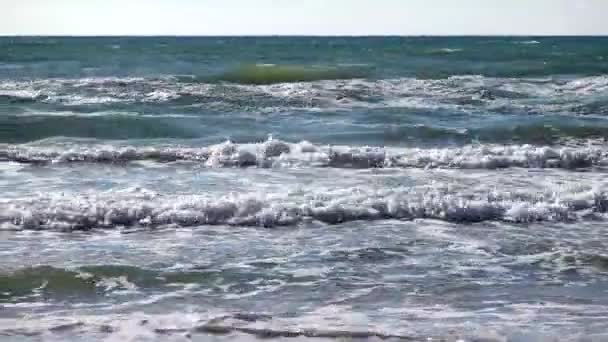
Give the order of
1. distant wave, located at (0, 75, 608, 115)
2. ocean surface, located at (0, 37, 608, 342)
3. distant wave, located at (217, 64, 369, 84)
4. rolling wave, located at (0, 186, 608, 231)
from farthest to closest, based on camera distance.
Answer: distant wave, located at (217, 64, 369, 84) → distant wave, located at (0, 75, 608, 115) → rolling wave, located at (0, 186, 608, 231) → ocean surface, located at (0, 37, 608, 342)

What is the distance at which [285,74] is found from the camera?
30859mm

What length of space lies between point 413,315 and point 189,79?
22.0 metres

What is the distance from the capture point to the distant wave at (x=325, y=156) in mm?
12148

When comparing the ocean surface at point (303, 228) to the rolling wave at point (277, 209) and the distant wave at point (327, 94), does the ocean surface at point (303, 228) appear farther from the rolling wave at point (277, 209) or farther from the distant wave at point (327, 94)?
the distant wave at point (327, 94)

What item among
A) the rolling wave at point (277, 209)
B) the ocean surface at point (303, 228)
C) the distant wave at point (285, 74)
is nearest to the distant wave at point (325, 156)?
the ocean surface at point (303, 228)

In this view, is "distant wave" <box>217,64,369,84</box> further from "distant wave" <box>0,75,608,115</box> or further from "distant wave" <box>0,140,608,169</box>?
"distant wave" <box>0,140,608,169</box>

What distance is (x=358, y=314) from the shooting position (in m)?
5.64

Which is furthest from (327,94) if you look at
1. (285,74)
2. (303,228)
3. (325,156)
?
(303,228)

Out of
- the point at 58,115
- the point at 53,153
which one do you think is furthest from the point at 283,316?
the point at 58,115

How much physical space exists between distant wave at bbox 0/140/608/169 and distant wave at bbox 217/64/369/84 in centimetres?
1553

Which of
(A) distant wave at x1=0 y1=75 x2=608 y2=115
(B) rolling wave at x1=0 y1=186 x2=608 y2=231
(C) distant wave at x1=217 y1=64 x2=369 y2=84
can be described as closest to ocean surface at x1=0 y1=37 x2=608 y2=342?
(B) rolling wave at x1=0 y1=186 x2=608 y2=231

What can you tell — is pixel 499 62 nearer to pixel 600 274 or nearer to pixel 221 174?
pixel 221 174

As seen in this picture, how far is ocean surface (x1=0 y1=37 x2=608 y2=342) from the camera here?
5.57 meters

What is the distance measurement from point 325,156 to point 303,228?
4413 millimetres
